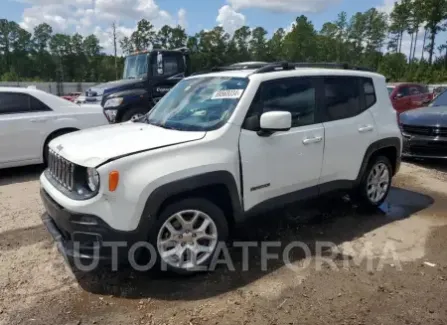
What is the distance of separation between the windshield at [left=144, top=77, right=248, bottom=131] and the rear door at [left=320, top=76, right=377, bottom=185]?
115 centimetres

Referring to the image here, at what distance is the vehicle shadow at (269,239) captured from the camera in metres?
3.54

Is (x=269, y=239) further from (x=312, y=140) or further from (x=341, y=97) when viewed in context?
(x=341, y=97)

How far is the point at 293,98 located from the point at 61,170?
235 centimetres

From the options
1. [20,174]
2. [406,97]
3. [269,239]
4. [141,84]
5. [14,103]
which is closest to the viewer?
[269,239]

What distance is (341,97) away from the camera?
479 cm

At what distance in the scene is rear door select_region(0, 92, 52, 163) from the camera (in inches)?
275

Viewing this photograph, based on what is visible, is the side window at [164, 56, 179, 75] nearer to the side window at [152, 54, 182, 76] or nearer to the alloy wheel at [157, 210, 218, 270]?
the side window at [152, 54, 182, 76]

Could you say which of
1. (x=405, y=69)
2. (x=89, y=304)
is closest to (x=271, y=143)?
(x=89, y=304)

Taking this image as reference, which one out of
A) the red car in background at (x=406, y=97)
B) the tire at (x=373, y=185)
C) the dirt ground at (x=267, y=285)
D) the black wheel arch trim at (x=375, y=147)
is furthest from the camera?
the red car in background at (x=406, y=97)

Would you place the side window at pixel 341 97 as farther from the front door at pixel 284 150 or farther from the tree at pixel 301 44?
the tree at pixel 301 44

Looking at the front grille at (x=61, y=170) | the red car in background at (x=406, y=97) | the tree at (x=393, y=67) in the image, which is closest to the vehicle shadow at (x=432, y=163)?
the red car in background at (x=406, y=97)

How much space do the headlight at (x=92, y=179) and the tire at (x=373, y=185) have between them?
10.6 ft

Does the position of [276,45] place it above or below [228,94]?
above

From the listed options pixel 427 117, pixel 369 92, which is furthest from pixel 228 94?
pixel 427 117
